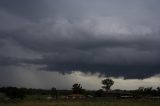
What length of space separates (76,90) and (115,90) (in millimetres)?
21416

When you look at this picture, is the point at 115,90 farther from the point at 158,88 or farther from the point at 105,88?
the point at 158,88

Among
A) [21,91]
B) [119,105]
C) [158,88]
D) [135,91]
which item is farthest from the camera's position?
[135,91]

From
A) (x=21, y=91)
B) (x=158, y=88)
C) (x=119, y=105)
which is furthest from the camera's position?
(x=158, y=88)

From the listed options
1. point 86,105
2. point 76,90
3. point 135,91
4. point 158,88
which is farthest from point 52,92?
point 86,105

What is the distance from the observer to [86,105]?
67.2 metres

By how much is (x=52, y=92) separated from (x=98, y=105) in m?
107

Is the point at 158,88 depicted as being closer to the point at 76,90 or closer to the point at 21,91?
the point at 76,90

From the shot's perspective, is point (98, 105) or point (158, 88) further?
point (158, 88)

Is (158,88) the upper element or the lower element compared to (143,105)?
upper

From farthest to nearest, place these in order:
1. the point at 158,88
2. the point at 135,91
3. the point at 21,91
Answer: the point at 135,91, the point at 158,88, the point at 21,91

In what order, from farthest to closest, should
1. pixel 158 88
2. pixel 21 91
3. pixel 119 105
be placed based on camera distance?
1. pixel 158 88
2. pixel 21 91
3. pixel 119 105

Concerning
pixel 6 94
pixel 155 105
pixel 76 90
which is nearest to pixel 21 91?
pixel 6 94

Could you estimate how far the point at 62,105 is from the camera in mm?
65625

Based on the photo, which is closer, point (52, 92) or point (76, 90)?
point (76, 90)
